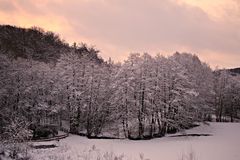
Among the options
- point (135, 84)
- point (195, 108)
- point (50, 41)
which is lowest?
point (195, 108)

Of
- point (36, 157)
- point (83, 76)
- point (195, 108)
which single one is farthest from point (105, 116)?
point (36, 157)

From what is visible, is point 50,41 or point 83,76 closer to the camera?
point 83,76

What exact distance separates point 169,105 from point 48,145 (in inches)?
912

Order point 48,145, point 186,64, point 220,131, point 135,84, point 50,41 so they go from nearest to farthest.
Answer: point 48,145
point 135,84
point 220,131
point 186,64
point 50,41

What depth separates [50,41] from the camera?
190500 mm

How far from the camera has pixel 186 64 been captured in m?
69.1

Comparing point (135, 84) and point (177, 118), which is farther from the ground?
point (135, 84)

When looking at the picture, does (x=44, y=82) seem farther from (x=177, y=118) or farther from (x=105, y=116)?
(x=177, y=118)

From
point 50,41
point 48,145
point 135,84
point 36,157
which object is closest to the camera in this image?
point 36,157

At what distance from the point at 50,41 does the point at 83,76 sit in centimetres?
13661

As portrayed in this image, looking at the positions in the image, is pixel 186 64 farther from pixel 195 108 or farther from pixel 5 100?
pixel 5 100

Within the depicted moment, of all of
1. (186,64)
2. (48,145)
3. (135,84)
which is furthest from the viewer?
(186,64)

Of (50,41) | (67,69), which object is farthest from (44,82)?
(50,41)

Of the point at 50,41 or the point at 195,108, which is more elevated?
the point at 50,41
